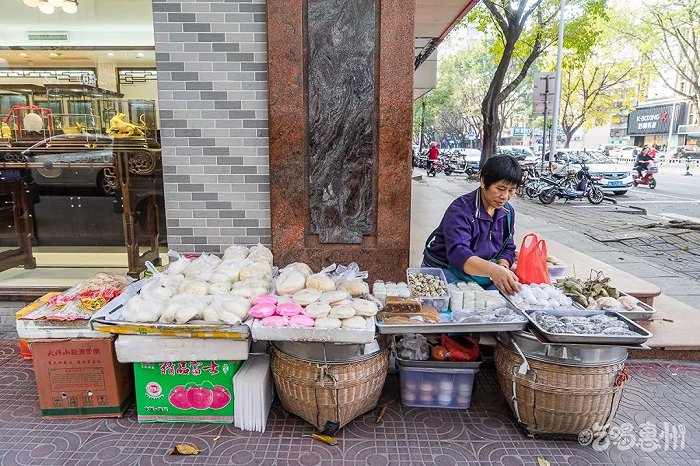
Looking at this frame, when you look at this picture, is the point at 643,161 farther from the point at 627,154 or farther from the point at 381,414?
the point at 627,154

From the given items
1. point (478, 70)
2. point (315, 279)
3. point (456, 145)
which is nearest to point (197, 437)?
point (315, 279)

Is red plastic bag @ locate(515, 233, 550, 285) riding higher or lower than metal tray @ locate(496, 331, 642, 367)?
higher

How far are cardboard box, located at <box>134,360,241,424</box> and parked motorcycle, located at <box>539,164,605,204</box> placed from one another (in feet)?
41.6

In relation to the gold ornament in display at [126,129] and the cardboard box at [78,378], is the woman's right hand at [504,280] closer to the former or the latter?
the cardboard box at [78,378]

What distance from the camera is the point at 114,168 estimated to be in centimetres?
489

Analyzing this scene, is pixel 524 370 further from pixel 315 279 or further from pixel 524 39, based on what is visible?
pixel 524 39

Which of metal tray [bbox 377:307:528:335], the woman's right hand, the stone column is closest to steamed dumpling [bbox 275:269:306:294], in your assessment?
metal tray [bbox 377:307:528:335]

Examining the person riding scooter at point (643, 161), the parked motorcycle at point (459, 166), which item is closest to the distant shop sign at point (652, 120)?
the parked motorcycle at point (459, 166)

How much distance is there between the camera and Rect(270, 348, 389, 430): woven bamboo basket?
106 inches

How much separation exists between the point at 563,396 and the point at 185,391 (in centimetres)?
218

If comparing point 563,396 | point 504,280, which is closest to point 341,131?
point 504,280

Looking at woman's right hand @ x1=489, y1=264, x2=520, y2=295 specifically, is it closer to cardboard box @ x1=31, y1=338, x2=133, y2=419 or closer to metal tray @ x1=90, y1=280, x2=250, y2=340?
metal tray @ x1=90, y1=280, x2=250, y2=340

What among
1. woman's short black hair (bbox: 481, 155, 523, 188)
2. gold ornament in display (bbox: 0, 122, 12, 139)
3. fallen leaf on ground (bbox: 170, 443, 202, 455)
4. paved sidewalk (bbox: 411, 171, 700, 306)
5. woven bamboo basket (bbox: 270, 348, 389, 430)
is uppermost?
gold ornament in display (bbox: 0, 122, 12, 139)

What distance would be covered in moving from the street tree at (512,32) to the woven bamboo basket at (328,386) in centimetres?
1330
